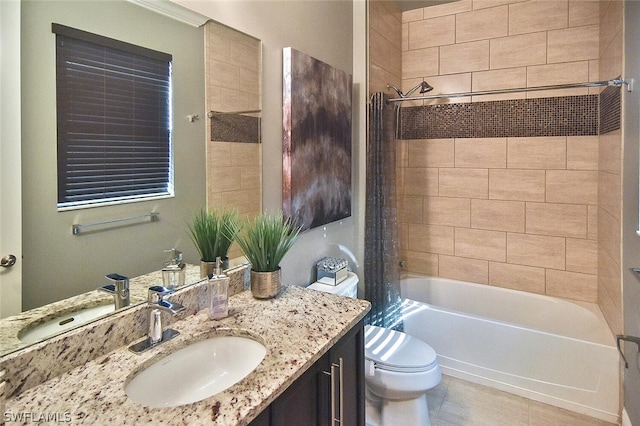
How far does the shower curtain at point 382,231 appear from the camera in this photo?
2.95 m

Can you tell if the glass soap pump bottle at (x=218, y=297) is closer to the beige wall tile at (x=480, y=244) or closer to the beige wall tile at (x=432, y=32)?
the beige wall tile at (x=480, y=244)

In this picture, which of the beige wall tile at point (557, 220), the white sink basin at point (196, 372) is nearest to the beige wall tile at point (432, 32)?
the beige wall tile at point (557, 220)

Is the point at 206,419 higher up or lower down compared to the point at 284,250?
lower down

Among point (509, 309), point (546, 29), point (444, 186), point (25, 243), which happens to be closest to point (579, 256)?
point (509, 309)

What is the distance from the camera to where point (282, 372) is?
3.50ft

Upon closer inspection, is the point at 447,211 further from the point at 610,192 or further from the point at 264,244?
the point at 264,244

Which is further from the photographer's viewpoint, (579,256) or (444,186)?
(444,186)

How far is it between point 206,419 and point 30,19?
3.68 feet

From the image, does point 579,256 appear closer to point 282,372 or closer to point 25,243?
point 282,372

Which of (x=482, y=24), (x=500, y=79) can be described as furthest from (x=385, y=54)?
(x=500, y=79)

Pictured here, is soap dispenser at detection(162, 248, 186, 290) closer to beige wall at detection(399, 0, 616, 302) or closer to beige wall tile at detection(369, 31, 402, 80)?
beige wall tile at detection(369, 31, 402, 80)

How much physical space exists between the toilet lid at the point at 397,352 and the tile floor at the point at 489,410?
48cm

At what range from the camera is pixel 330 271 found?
8.18 feet

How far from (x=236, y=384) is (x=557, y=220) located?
2.90m
